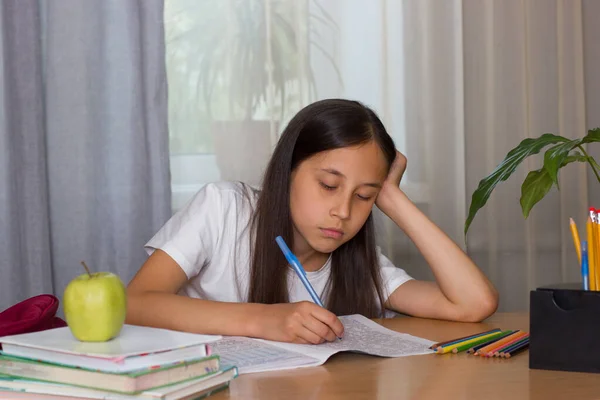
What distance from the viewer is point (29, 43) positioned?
2.19 m

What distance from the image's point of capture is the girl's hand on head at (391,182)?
173 cm

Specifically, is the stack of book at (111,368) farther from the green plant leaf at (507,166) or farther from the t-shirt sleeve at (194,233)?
the green plant leaf at (507,166)

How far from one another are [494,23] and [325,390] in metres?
Answer: 1.85

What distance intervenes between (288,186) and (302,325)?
18.3 inches

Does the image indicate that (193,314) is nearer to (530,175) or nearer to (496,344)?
(496,344)

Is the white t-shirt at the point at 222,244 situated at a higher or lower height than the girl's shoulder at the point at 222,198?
lower

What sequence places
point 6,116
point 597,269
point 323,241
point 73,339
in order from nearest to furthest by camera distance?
point 73,339, point 597,269, point 323,241, point 6,116

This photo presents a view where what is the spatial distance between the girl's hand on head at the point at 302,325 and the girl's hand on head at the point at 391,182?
51 centimetres

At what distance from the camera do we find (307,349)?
3.92ft

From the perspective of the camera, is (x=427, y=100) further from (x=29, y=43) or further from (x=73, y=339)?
(x=73, y=339)

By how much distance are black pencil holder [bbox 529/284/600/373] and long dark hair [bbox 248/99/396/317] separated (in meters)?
0.59

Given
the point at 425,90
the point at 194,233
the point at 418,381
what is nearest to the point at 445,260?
the point at 194,233

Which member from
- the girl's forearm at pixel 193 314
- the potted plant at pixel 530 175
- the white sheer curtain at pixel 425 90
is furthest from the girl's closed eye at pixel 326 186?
the white sheer curtain at pixel 425 90

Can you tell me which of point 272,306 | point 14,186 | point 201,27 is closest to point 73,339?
point 272,306
